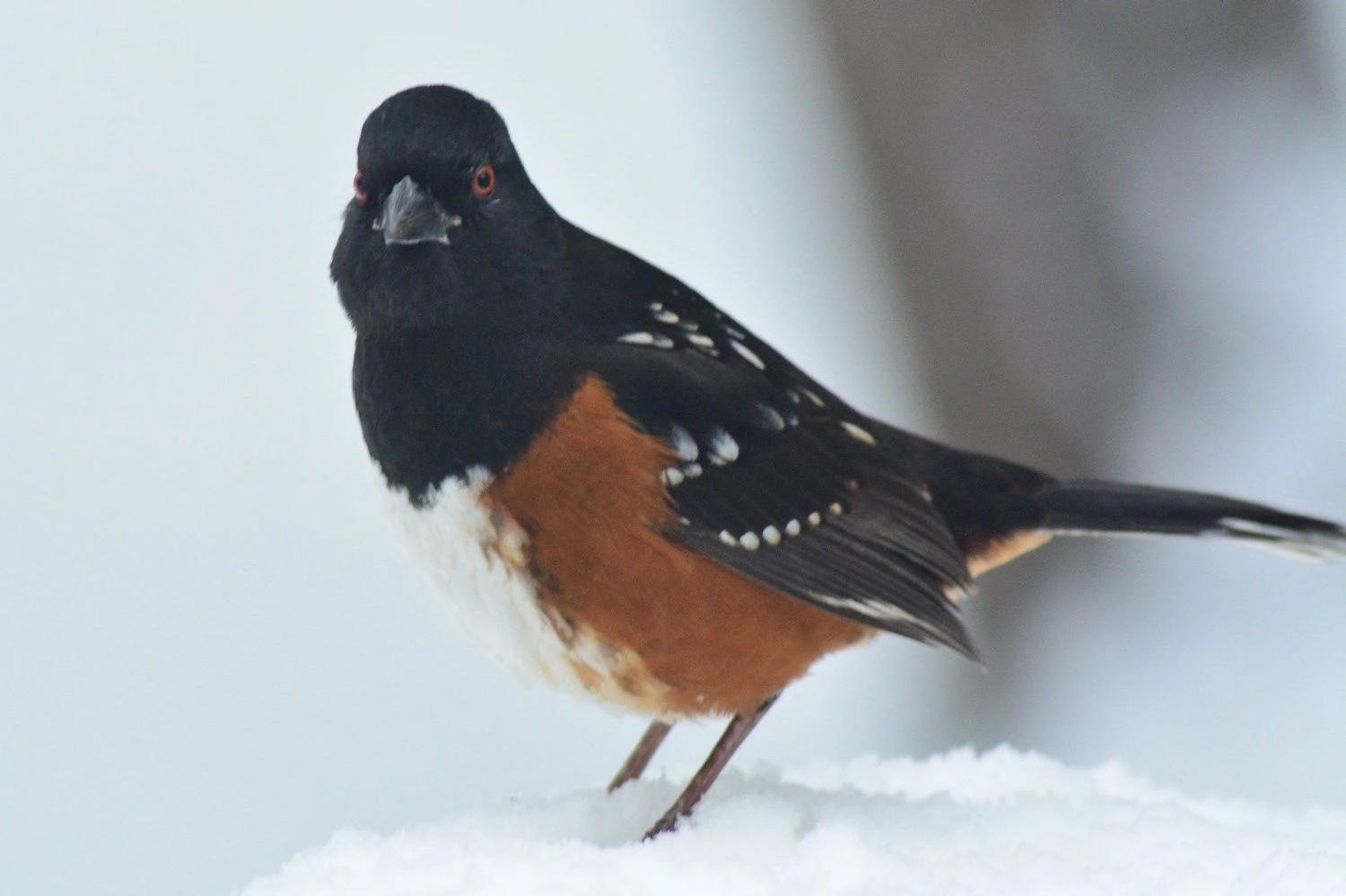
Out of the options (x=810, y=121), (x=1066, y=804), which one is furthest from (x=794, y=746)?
(x=1066, y=804)

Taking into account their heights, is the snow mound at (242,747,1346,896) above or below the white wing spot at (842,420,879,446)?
below

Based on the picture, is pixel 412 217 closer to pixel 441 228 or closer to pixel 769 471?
pixel 441 228

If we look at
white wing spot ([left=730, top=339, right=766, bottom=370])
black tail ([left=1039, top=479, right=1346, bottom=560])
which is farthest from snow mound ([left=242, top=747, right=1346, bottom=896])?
white wing spot ([left=730, top=339, right=766, bottom=370])

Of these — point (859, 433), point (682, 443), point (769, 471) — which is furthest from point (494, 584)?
point (859, 433)

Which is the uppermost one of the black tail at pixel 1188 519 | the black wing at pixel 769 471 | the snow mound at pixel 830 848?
the black wing at pixel 769 471

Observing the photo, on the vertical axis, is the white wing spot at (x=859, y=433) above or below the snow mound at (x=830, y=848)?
above

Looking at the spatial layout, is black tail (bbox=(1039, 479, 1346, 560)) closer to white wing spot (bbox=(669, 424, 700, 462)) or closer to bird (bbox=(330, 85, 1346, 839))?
bird (bbox=(330, 85, 1346, 839))

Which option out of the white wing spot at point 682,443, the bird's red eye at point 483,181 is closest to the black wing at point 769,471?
the white wing spot at point 682,443

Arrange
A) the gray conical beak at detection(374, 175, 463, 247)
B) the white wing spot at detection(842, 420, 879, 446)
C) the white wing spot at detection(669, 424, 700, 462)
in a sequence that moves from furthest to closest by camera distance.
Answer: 1. the white wing spot at detection(842, 420, 879, 446)
2. the white wing spot at detection(669, 424, 700, 462)
3. the gray conical beak at detection(374, 175, 463, 247)

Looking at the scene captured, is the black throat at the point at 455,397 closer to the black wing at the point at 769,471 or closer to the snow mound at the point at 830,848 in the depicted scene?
the black wing at the point at 769,471
